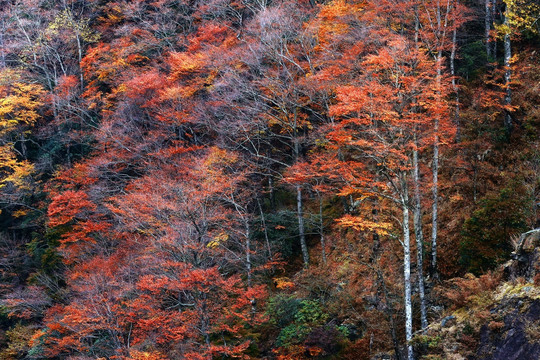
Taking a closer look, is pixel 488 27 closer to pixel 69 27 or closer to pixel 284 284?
pixel 284 284

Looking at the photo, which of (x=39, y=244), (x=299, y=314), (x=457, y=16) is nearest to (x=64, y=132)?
(x=39, y=244)

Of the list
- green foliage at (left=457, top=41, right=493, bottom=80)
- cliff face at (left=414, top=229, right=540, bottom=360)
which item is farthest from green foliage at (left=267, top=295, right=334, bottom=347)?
green foliage at (left=457, top=41, right=493, bottom=80)

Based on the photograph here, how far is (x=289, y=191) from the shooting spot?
74.4 ft

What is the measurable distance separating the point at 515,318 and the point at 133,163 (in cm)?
1987

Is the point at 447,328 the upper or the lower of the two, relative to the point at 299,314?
upper

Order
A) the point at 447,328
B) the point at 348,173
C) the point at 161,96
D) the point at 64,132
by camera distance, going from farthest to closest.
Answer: the point at 64,132 → the point at 161,96 → the point at 348,173 → the point at 447,328

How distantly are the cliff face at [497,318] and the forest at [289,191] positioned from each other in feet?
0.15

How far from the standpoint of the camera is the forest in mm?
11258

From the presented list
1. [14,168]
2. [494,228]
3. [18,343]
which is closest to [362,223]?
[494,228]

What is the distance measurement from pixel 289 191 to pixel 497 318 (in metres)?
15.2

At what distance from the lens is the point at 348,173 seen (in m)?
11.7

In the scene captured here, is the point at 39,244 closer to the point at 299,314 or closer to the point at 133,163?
the point at 133,163

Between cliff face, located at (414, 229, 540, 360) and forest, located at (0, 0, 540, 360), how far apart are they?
0.05 metres

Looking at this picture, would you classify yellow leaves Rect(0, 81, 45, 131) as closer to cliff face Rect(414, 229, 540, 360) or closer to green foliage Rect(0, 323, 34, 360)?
green foliage Rect(0, 323, 34, 360)
